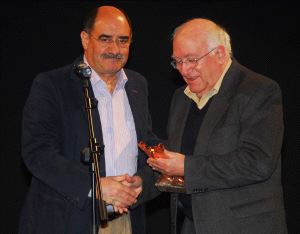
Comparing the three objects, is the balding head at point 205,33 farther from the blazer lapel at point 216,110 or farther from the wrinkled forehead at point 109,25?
the wrinkled forehead at point 109,25

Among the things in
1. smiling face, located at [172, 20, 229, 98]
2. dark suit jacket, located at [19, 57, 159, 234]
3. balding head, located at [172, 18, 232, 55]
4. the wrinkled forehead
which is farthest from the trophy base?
the wrinkled forehead

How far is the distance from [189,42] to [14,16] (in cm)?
226

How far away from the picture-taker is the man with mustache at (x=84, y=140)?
3047mm

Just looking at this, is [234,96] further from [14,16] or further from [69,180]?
[14,16]

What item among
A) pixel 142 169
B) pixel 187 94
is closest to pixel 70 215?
pixel 142 169

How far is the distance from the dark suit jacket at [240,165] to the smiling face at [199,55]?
0.19 metres

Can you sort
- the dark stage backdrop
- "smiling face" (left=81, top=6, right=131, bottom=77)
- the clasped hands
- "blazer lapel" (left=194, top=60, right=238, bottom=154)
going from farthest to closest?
the dark stage backdrop → "smiling face" (left=81, top=6, right=131, bottom=77) → the clasped hands → "blazer lapel" (left=194, top=60, right=238, bottom=154)

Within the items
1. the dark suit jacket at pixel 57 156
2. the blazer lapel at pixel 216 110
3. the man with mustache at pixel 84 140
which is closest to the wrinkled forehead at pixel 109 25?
the man with mustache at pixel 84 140

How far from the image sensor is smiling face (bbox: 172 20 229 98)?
114 inches

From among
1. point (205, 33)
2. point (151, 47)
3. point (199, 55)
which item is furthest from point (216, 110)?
point (151, 47)

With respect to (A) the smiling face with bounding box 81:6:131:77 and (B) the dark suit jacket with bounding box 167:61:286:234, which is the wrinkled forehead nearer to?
(A) the smiling face with bounding box 81:6:131:77

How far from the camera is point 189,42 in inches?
115

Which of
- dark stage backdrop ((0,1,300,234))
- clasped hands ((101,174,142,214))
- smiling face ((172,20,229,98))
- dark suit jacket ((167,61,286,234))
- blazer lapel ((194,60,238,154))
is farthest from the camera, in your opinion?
dark stage backdrop ((0,1,300,234))

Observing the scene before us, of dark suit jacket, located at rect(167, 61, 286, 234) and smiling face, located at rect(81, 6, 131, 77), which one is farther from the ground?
smiling face, located at rect(81, 6, 131, 77)
